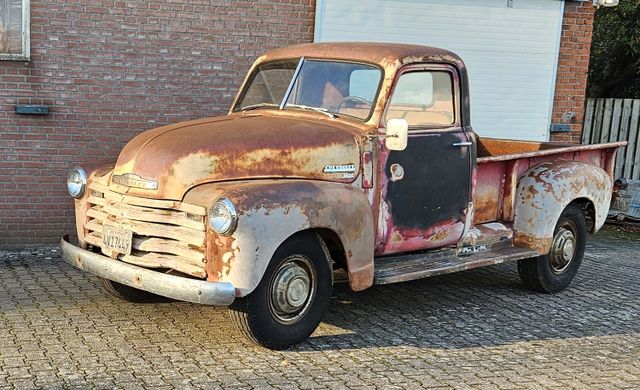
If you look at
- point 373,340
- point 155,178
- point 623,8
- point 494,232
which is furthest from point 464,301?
point 623,8

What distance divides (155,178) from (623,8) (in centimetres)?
1081

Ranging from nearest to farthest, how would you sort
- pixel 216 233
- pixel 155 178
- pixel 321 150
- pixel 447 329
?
1. pixel 216 233
2. pixel 155 178
3. pixel 321 150
4. pixel 447 329

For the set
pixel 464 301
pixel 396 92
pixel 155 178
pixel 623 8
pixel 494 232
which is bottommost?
pixel 464 301

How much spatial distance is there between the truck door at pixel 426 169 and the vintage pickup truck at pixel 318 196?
0.01 meters

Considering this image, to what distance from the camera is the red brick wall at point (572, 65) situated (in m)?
10.0

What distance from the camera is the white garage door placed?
924 centimetres

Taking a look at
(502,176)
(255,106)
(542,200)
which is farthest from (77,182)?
(542,200)

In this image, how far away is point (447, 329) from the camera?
19.4 ft

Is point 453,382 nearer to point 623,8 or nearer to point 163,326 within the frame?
point 163,326

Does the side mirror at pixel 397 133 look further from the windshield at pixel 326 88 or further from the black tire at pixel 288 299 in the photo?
the black tire at pixel 288 299

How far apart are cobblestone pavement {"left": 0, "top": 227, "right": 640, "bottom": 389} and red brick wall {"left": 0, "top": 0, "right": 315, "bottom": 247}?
975mm

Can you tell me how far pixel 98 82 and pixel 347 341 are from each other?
4.12 meters

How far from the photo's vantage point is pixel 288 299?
16.9 ft

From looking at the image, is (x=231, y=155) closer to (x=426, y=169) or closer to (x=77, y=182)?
(x=77, y=182)
